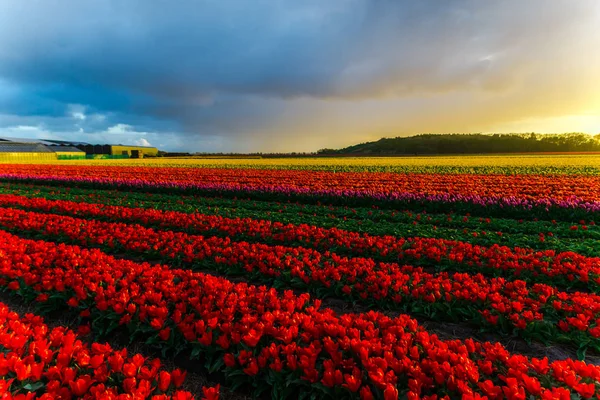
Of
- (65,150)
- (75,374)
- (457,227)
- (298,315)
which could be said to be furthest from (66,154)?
(298,315)

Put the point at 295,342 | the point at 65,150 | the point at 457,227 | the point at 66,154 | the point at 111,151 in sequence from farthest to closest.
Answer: the point at 111,151 < the point at 65,150 < the point at 66,154 < the point at 457,227 < the point at 295,342

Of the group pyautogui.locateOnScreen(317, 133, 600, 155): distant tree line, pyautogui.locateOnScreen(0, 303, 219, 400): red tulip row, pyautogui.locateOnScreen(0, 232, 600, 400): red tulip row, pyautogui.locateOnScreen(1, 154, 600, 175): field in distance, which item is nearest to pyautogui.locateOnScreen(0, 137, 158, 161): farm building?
pyautogui.locateOnScreen(1, 154, 600, 175): field in distance

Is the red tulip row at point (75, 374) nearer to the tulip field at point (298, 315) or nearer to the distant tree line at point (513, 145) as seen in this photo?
the tulip field at point (298, 315)

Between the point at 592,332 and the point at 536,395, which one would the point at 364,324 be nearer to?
the point at 536,395

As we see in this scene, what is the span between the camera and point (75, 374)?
313 centimetres

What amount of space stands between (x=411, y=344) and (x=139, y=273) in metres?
4.41

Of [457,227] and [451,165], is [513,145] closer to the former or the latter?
[451,165]

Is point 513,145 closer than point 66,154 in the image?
No

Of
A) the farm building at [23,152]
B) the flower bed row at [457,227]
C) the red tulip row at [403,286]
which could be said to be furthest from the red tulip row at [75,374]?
the farm building at [23,152]

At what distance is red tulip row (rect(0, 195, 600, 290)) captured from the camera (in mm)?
6082

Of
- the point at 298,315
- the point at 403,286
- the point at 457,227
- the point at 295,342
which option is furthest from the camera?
the point at 457,227

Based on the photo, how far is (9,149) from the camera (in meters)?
72.2

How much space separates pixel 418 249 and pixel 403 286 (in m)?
2.50

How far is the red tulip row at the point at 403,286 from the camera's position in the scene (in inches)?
169
